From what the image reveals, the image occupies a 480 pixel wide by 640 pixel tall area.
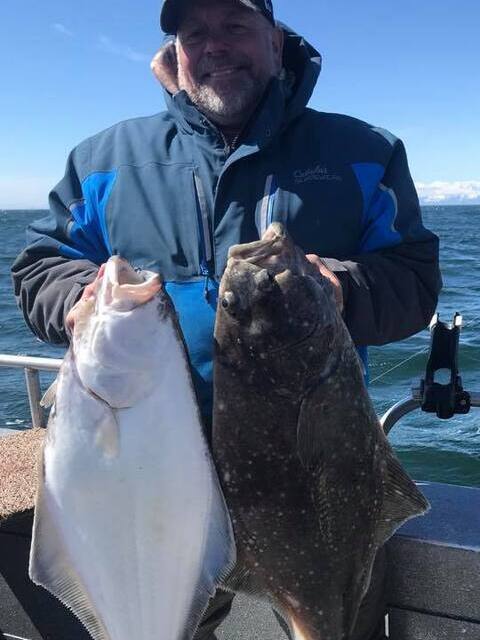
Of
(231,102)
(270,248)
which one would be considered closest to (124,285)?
(270,248)

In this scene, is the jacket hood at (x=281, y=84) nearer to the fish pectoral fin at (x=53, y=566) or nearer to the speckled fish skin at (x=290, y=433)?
the speckled fish skin at (x=290, y=433)

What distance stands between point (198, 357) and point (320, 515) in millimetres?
741

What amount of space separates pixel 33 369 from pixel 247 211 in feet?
6.16

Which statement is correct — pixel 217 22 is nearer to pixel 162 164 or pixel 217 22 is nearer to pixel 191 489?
pixel 162 164

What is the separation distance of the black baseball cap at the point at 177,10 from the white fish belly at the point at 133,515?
4.79 ft

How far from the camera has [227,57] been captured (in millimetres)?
2604

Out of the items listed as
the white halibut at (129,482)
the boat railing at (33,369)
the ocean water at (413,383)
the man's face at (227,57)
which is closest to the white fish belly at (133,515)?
the white halibut at (129,482)

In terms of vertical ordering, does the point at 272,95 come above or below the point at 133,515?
above

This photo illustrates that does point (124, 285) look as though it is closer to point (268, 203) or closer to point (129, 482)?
point (129, 482)

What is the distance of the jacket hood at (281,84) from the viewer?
252 cm

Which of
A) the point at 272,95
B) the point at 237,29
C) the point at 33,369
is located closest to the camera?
the point at 272,95

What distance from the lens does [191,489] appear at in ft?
6.03

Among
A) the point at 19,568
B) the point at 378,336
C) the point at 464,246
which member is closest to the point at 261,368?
the point at 378,336

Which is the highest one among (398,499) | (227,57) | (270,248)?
(227,57)
